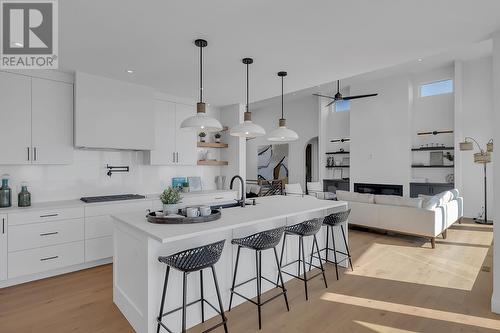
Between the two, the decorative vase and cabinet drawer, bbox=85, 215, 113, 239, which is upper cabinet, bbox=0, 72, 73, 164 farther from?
the decorative vase

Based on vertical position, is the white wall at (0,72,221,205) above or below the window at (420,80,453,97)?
below

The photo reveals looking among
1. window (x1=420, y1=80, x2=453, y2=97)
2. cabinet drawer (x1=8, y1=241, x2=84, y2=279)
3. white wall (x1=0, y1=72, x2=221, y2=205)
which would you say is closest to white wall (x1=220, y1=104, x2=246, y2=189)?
white wall (x1=0, y1=72, x2=221, y2=205)

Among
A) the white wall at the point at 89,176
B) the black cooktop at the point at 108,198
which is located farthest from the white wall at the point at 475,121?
the black cooktop at the point at 108,198

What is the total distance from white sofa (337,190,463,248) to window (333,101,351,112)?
14.4 ft

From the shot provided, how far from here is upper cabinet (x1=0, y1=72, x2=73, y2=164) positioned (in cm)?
326

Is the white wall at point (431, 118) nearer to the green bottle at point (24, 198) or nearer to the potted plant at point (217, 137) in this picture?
the potted plant at point (217, 137)

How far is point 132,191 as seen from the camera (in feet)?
14.9

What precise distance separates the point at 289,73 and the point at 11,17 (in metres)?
3.00

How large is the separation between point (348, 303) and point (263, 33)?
2765 mm

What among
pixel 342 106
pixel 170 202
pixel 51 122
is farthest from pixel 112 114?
pixel 342 106

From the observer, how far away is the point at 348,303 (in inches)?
105

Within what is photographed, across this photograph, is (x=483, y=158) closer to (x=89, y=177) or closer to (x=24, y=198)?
(x=89, y=177)

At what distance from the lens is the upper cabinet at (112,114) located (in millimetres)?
3691

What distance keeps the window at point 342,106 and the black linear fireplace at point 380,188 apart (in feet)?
8.54
